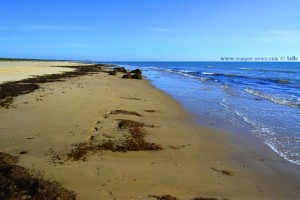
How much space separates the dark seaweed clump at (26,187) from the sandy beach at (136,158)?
0.67 ft

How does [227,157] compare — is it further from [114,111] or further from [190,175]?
[114,111]

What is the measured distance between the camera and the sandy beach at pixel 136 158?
497 centimetres

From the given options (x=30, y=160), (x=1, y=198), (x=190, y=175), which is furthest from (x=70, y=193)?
A: (x=190, y=175)

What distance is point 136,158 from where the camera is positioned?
6363 mm

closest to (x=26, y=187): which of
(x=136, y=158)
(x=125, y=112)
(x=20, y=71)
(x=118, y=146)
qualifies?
(x=136, y=158)

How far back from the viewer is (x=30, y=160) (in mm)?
5887

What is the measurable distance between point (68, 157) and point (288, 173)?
427cm

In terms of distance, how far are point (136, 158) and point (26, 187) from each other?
2.33m

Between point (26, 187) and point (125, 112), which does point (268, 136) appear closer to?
point (125, 112)

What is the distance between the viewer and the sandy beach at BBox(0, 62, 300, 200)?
497 centimetres

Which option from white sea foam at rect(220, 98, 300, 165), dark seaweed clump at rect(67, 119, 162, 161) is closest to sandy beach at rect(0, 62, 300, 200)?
dark seaweed clump at rect(67, 119, 162, 161)

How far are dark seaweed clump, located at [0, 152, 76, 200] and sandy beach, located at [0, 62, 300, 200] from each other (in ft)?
0.67

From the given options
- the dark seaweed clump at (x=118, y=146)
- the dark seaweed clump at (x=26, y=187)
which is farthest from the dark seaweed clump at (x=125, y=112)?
the dark seaweed clump at (x=26, y=187)

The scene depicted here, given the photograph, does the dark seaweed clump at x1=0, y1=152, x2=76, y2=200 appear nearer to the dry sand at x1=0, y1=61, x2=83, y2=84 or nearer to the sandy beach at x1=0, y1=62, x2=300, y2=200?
the sandy beach at x1=0, y1=62, x2=300, y2=200
